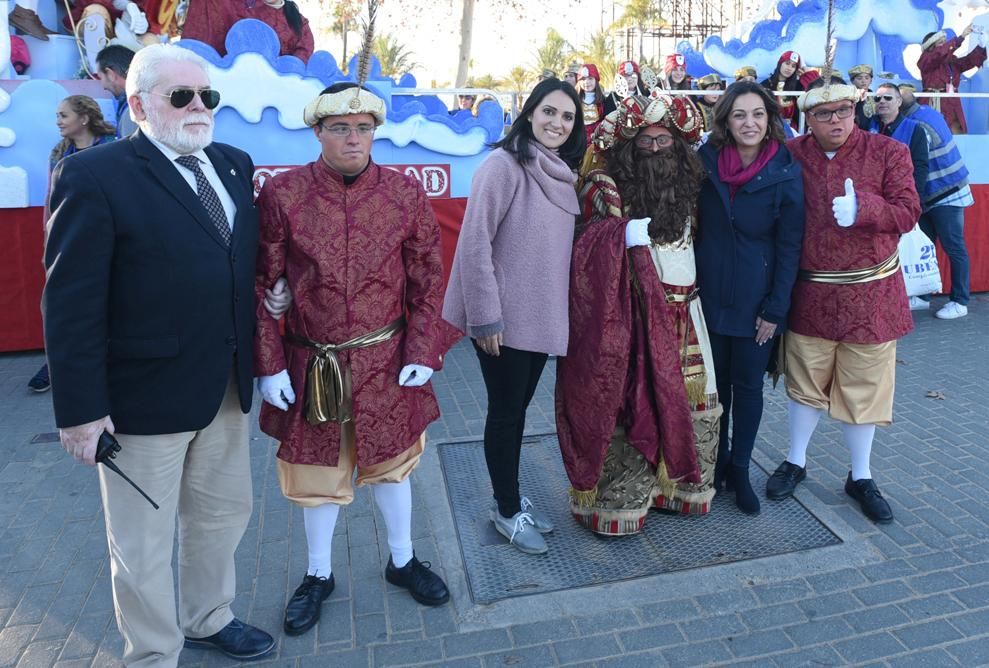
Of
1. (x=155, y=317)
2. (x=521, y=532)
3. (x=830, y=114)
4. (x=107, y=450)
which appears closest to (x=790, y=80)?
(x=830, y=114)

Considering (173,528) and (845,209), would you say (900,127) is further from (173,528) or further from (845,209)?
(173,528)

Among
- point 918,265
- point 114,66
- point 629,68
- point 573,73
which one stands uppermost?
point 573,73

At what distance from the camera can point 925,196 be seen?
6.52 m

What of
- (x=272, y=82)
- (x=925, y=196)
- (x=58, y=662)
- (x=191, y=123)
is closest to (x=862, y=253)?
(x=191, y=123)

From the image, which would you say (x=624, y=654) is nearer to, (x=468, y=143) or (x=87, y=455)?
(x=87, y=455)

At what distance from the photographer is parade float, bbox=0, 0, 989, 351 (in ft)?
18.2

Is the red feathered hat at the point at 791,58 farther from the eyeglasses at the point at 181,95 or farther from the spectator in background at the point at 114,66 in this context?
the eyeglasses at the point at 181,95

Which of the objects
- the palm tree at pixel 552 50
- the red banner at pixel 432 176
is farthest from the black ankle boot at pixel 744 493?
the palm tree at pixel 552 50

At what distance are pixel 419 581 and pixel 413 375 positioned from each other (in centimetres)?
85

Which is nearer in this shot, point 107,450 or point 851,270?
point 107,450

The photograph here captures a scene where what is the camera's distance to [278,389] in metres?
2.45

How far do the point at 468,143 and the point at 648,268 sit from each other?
3.70 metres

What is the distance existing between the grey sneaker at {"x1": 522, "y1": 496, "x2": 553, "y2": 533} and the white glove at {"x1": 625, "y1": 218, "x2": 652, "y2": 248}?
1.27 metres

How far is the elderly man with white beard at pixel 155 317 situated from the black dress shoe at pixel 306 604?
378mm
